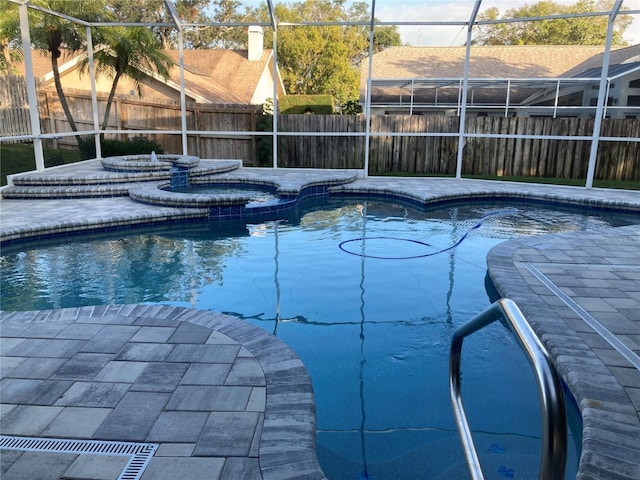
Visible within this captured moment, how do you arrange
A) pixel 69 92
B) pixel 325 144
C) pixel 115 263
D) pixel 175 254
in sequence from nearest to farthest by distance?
pixel 115 263
pixel 175 254
pixel 325 144
pixel 69 92

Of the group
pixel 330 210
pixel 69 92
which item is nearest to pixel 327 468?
pixel 330 210

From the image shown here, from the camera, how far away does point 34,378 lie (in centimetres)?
289

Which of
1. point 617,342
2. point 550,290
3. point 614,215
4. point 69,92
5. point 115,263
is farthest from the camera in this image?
point 69,92

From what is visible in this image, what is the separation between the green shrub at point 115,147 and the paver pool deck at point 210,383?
413 inches

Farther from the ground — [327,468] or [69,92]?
[69,92]

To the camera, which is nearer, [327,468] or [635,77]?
[327,468]

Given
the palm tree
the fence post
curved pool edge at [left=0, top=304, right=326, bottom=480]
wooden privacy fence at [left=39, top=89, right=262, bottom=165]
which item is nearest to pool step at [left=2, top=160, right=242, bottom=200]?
the fence post

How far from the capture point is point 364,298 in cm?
486

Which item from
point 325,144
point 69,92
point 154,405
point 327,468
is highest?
point 69,92

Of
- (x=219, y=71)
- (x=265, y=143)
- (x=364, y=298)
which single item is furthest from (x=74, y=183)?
(x=219, y=71)

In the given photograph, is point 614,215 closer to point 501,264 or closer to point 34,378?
point 501,264

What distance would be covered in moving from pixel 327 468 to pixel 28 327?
2479mm

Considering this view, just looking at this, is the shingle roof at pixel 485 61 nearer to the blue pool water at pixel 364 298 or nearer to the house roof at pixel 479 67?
the house roof at pixel 479 67

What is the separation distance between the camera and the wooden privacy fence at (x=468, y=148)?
38.6 feet
